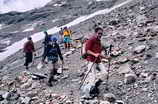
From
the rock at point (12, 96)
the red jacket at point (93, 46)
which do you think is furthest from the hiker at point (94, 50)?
the rock at point (12, 96)

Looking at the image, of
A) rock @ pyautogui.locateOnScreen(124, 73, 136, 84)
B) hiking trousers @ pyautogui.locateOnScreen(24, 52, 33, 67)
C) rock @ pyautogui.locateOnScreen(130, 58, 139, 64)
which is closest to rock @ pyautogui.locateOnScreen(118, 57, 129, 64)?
rock @ pyautogui.locateOnScreen(130, 58, 139, 64)

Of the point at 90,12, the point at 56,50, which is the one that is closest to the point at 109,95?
the point at 56,50

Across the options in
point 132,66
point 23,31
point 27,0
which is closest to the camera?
point 132,66

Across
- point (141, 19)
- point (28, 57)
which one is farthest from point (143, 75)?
point (141, 19)

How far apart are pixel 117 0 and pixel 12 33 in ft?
42.0

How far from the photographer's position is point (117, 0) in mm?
40844

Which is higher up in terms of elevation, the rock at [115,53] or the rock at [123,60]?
the rock at [123,60]

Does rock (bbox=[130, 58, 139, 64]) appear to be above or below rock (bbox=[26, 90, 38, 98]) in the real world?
above

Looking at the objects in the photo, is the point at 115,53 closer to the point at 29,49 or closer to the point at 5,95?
the point at 5,95

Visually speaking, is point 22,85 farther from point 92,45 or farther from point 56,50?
point 92,45

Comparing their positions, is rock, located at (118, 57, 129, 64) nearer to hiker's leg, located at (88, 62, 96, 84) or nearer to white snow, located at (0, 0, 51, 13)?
hiker's leg, located at (88, 62, 96, 84)

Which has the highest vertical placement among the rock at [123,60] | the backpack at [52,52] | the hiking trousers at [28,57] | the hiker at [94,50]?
the hiker at [94,50]

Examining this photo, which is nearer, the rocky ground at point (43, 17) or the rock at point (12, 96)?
the rock at point (12, 96)

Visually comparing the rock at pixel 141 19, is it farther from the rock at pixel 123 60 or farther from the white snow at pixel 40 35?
the white snow at pixel 40 35
